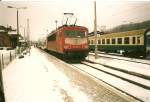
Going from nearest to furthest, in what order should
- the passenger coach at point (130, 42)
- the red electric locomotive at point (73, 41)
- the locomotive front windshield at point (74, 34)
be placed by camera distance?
the red electric locomotive at point (73, 41)
the locomotive front windshield at point (74, 34)
the passenger coach at point (130, 42)

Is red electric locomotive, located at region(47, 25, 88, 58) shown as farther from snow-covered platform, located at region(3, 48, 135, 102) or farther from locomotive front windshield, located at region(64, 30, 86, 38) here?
snow-covered platform, located at region(3, 48, 135, 102)

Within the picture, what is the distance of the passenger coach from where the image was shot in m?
24.0

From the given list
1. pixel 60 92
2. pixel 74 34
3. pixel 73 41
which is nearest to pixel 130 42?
pixel 74 34

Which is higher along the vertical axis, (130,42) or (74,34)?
(74,34)

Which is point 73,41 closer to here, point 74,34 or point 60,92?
point 74,34

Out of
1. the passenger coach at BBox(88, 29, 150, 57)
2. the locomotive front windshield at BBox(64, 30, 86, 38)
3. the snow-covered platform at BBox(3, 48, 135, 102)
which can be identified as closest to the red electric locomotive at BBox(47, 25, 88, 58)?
the locomotive front windshield at BBox(64, 30, 86, 38)

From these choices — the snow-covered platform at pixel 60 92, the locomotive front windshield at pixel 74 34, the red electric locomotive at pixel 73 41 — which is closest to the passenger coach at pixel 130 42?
the red electric locomotive at pixel 73 41

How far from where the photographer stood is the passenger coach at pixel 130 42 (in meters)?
24.0

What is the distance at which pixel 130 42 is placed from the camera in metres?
27.1

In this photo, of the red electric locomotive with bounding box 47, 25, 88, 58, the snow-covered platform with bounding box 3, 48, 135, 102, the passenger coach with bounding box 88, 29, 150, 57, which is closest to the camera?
the snow-covered platform with bounding box 3, 48, 135, 102

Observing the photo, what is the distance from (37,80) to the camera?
38.5 ft

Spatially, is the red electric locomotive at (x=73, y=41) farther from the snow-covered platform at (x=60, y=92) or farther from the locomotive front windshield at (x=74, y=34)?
the snow-covered platform at (x=60, y=92)

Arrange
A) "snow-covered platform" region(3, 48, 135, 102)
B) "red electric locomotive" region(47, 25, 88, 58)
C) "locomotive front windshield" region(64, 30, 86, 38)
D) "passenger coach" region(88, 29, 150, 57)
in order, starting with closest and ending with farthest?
"snow-covered platform" region(3, 48, 135, 102), "red electric locomotive" region(47, 25, 88, 58), "locomotive front windshield" region(64, 30, 86, 38), "passenger coach" region(88, 29, 150, 57)

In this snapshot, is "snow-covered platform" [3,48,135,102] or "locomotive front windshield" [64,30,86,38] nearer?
"snow-covered platform" [3,48,135,102]
